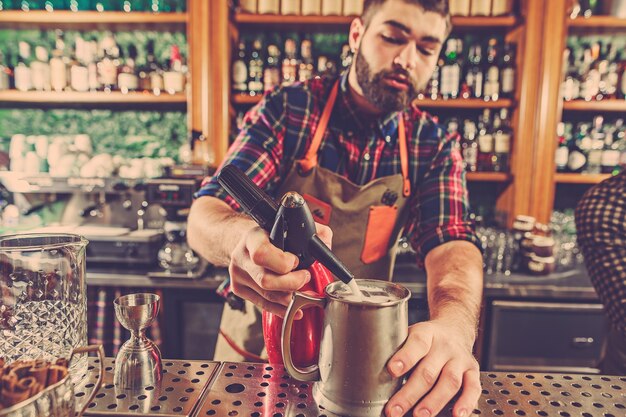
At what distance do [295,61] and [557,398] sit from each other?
2.23 meters

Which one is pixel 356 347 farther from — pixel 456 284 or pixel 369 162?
pixel 369 162

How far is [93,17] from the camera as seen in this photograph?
247cm

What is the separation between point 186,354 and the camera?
7.20ft

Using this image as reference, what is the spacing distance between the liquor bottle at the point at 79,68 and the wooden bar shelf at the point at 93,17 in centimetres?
18

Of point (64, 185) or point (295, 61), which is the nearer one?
point (64, 185)

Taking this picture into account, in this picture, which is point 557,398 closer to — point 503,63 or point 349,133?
point 349,133

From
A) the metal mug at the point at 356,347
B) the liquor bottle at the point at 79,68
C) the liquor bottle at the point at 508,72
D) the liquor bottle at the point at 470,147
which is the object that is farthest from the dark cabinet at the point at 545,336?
the liquor bottle at the point at 79,68

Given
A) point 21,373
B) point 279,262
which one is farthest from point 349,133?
point 21,373

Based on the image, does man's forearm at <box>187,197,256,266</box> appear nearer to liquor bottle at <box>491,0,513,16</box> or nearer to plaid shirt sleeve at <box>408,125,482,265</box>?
plaid shirt sleeve at <box>408,125,482,265</box>

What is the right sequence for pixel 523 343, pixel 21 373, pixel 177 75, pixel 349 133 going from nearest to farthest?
1. pixel 21 373
2. pixel 349 133
3. pixel 523 343
4. pixel 177 75

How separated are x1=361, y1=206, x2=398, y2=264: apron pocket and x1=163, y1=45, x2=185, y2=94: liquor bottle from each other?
162cm

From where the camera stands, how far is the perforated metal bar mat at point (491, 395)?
704mm

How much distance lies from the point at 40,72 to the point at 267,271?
257cm

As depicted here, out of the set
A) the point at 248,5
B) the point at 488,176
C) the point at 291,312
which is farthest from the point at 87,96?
the point at 291,312
